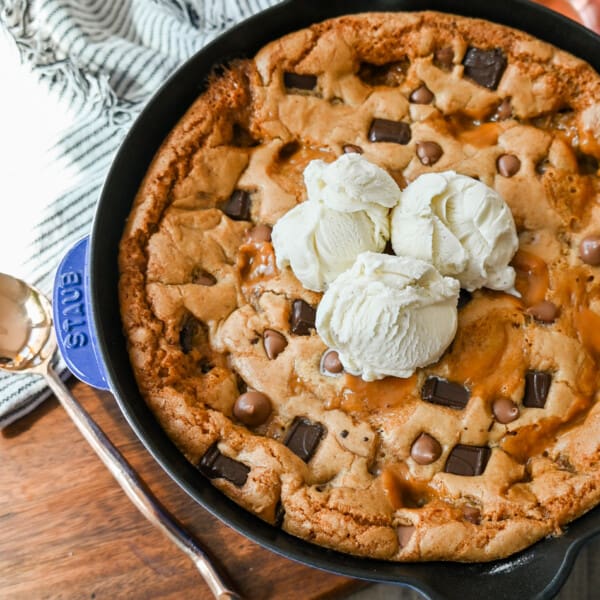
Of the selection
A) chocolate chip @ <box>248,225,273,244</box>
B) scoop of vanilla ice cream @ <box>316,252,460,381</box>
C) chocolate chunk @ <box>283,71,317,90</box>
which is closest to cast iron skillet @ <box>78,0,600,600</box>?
chocolate chunk @ <box>283,71,317,90</box>

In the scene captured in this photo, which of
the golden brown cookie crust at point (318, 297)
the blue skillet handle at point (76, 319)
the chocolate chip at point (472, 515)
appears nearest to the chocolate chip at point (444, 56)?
the golden brown cookie crust at point (318, 297)

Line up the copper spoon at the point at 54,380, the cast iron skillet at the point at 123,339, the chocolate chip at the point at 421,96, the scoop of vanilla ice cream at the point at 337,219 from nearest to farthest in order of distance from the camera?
the cast iron skillet at the point at 123,339, the scoop of vanilla ice cream at the point at 337,219, the copper spoon at the point at 54,380, the chocolate chip at the point at 421,96

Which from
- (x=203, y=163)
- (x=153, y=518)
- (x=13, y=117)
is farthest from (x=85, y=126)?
(x=153, y=518)

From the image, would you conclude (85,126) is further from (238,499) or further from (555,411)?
(555,411)

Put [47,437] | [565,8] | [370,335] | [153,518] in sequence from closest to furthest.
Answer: [370,335] → [153,518] → [47,437] → [565,8]

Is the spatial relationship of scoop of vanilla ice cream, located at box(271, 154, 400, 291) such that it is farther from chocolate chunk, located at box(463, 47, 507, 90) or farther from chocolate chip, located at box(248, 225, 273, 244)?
chocolate chunk, located at box(463, 47, 507, 90)

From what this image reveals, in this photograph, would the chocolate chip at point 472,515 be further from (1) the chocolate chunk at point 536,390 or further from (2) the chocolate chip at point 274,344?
(2) the chocolate chip at point 274,344
